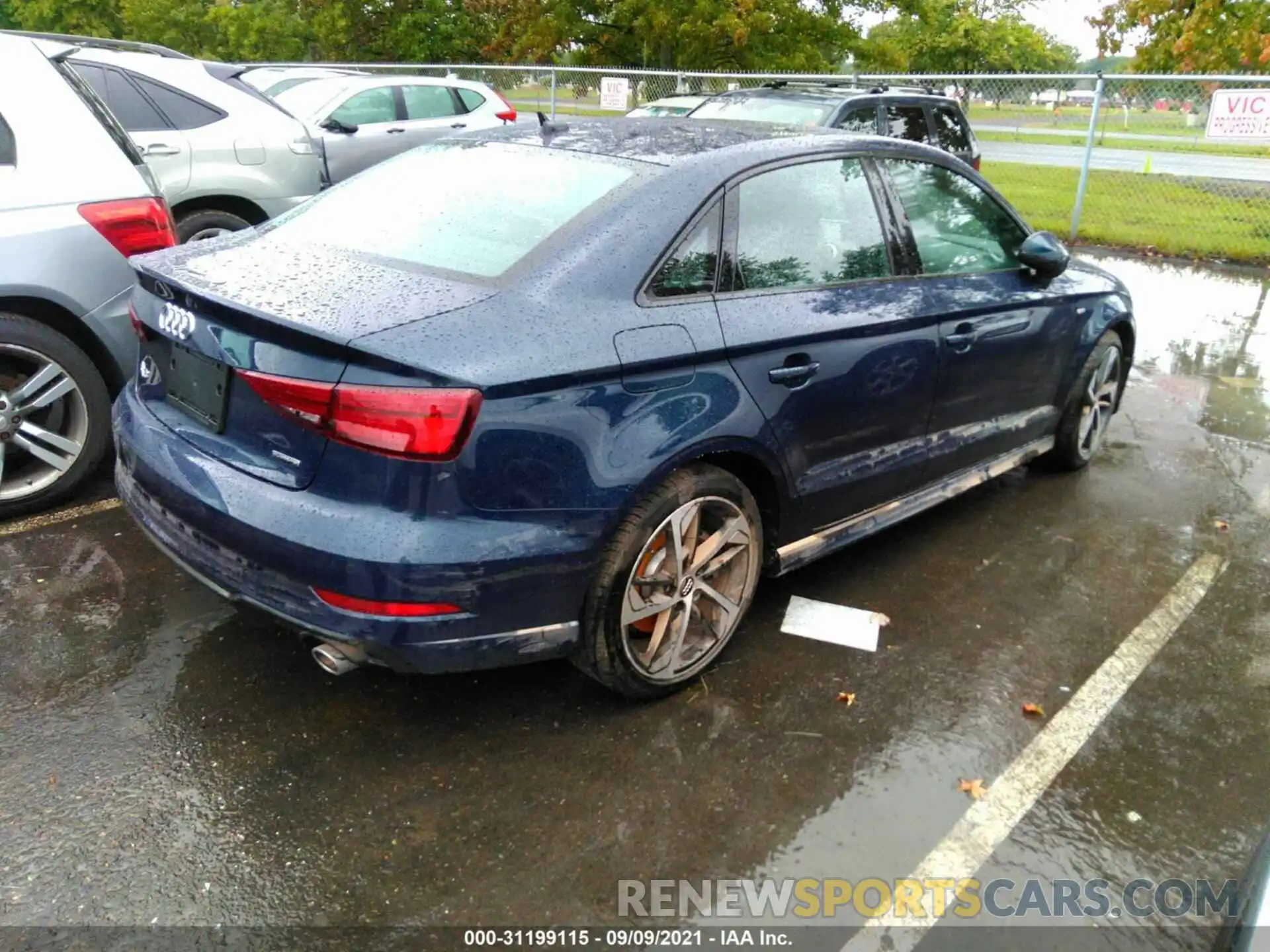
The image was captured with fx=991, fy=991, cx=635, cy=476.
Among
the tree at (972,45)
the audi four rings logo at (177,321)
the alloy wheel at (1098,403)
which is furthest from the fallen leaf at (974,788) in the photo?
the tree at (972,45)

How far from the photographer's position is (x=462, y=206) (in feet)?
10.4

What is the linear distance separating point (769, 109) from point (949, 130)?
203 cm

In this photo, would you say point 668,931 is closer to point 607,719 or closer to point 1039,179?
point 607,719

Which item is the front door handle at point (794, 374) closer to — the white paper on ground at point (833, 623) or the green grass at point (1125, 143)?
the white paper on ground at point (833, 623)

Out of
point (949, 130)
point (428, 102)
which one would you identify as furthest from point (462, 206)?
point (428, 102)

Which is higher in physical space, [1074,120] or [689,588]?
[1074,120]

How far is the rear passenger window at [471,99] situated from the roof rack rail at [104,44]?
5.07 meters

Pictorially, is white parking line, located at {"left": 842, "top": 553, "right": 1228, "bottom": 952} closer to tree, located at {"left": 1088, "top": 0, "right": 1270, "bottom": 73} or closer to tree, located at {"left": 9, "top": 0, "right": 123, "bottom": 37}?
tree, located at {"left": 1088, "top": 0, "right": 1270, "bottom": 73}

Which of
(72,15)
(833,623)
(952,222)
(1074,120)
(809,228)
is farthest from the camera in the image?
(72,15)

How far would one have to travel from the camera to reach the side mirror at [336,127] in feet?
33.9

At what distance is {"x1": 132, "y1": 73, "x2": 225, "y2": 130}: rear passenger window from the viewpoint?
6484 mm

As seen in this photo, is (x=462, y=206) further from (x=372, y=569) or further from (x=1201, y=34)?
(x=1201, y=34)

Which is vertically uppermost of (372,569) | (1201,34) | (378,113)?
(1201,34)

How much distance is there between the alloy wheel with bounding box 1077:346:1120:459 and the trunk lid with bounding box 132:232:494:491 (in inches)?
138
